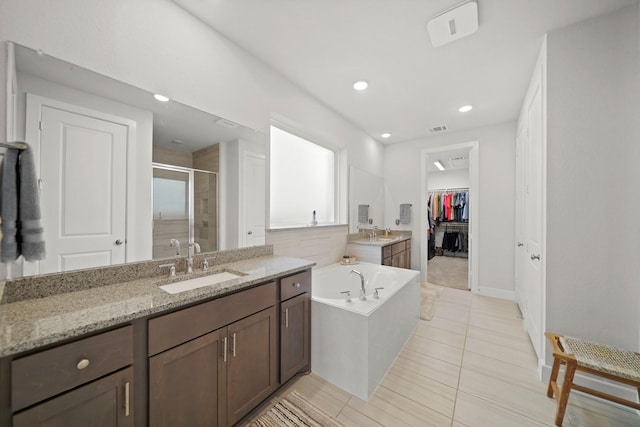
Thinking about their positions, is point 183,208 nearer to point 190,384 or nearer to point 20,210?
point 20,210

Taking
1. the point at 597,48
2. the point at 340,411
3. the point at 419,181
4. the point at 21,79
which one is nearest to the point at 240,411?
the point at 340,411

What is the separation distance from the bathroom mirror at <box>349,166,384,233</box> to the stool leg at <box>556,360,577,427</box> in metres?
2.44

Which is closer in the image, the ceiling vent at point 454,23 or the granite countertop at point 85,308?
the granite countertop at point 85,308

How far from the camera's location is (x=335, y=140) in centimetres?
317

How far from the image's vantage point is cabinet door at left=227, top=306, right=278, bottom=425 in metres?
1.26

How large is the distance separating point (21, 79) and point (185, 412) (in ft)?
5.52

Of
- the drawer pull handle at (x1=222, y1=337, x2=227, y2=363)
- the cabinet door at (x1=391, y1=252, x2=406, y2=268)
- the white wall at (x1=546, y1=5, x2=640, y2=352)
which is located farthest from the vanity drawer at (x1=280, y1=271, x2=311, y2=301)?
the cabinet door at (x1=391, y1=252, x2=406, y2=268)

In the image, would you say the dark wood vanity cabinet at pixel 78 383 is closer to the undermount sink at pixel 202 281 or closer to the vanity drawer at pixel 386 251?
the undermount sink at pixel 202 281

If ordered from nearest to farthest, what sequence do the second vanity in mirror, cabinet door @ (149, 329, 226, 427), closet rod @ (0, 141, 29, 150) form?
closet rod @ (0, 141, 29, 150) < cabinet door @ (149, 329, 226, 427) < the second vanity in mirror

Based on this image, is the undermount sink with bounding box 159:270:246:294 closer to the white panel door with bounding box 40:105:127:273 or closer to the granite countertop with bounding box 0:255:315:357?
the granite countertop with bounding box 0:255:315:357

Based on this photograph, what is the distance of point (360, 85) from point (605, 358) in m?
2.75

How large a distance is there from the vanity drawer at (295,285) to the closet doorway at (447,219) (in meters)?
3.02

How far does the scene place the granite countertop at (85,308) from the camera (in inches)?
28.7

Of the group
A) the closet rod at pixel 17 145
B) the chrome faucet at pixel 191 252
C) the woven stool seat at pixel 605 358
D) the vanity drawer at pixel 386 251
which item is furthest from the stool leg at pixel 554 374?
the closet rod at pixel 17 145
